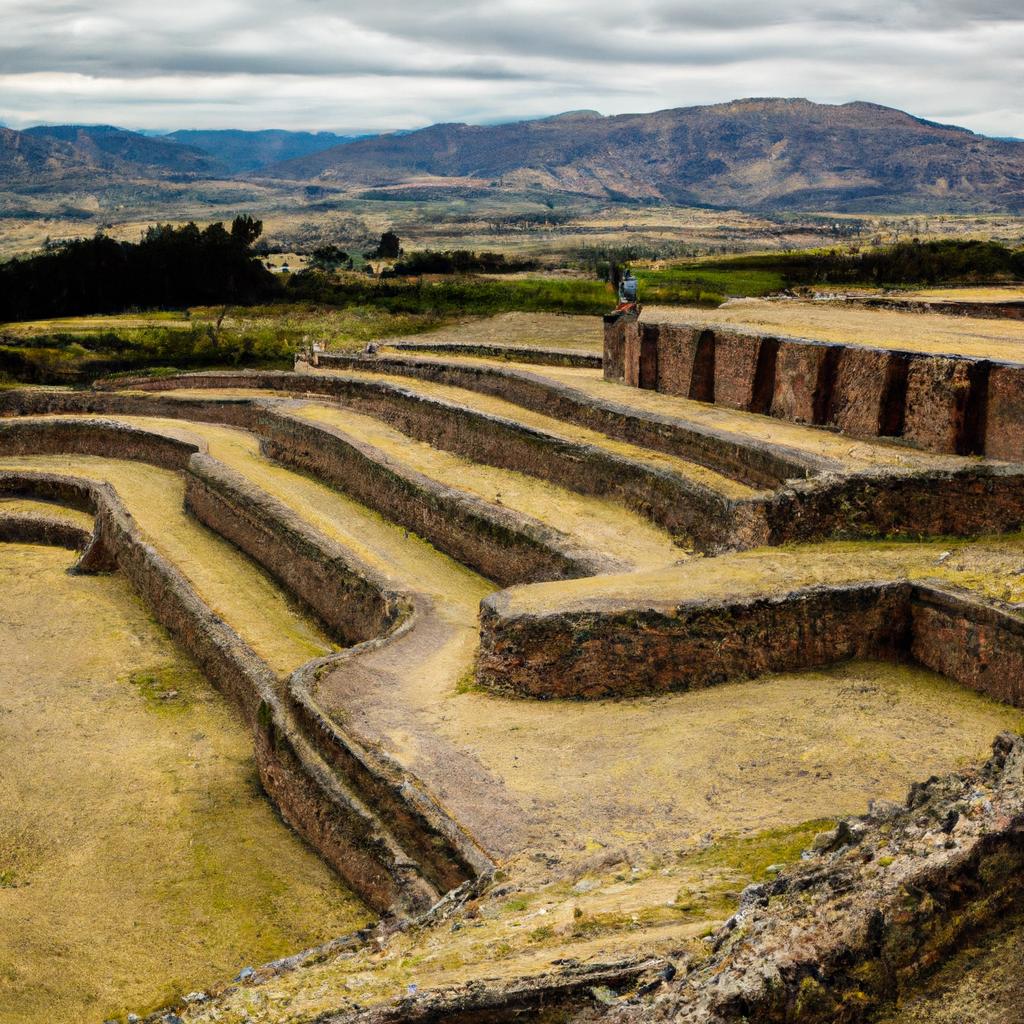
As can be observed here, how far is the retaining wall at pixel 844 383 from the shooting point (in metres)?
13.8

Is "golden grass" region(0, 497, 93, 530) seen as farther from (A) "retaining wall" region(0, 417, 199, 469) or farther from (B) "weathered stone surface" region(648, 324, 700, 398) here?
(B) "weathered stone surface" region(648, 324, 700, 398)

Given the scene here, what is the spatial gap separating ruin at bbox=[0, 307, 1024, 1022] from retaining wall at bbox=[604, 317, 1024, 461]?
1.8 inches

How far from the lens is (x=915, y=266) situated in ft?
122

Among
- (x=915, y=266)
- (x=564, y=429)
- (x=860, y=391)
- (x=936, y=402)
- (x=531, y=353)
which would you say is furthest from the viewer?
(x=915, y=266)

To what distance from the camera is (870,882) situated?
17.8ft

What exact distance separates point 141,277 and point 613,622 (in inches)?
1686

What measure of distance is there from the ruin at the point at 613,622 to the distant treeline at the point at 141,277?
88.9 feet

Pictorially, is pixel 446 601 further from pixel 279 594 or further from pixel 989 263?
pixel 989 263

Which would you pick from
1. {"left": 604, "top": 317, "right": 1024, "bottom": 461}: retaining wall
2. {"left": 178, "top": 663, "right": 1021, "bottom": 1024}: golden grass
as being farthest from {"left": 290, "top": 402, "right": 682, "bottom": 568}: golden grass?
{"left": 178, "top": 663, "right": 1021, "bottom": 1024}: golden grass

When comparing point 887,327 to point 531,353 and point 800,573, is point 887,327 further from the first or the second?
point 531,353

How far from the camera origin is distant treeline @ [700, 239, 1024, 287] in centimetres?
3459

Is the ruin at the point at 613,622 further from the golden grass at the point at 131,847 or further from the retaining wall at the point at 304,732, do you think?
the golden grass at the point at 131,847

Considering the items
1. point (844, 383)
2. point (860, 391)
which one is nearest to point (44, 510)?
point (844, 383)

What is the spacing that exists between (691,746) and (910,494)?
4105 mm
